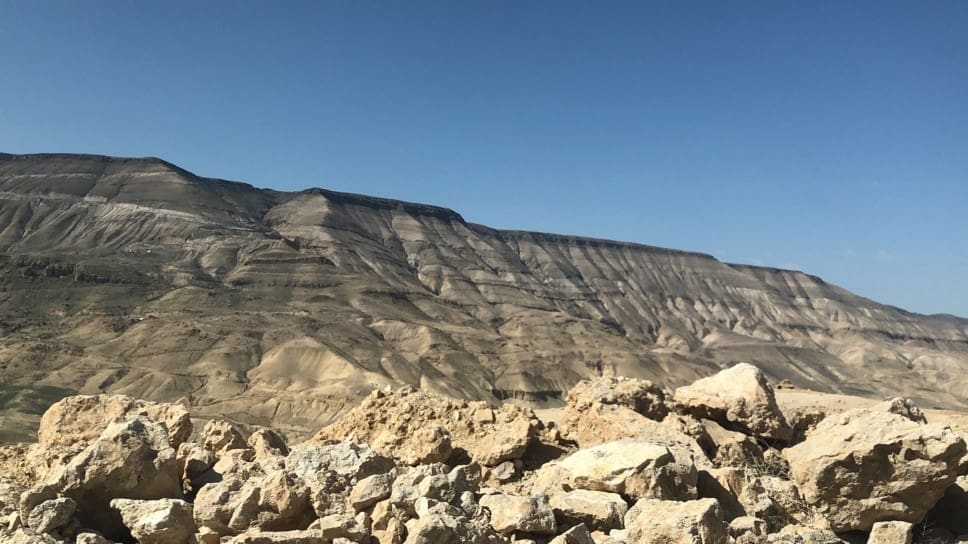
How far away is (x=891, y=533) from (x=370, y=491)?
6.36m

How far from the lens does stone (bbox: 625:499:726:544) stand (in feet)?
22.1

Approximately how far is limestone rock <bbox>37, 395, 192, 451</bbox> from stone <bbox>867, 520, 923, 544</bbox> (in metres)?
9.05

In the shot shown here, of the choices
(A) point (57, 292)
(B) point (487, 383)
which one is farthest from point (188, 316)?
(B) point (487, 383)

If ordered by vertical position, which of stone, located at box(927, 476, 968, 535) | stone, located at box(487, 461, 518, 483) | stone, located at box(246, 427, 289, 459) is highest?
stone, located at box(927, 476, 968, 535)

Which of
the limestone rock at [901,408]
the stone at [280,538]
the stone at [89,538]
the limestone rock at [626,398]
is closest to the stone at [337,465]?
the stone at [280,538]

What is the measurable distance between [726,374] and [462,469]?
6964 millimetres

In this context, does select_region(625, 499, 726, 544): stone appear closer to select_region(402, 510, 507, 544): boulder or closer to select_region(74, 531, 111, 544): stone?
select_region(402, 510, 507, 544): boulder

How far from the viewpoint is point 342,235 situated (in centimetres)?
17812

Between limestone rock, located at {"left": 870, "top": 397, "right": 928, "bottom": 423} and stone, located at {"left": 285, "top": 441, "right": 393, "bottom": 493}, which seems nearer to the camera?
stone, located at {"left": 285, "top": 441, "right": 393, "bottom": 493}

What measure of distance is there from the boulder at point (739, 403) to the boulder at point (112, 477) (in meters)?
8.82

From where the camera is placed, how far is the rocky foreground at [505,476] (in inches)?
260

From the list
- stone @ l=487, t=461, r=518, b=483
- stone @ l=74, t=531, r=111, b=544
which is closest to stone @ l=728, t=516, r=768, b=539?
stone @ l=487, t=461, r=518, b=483

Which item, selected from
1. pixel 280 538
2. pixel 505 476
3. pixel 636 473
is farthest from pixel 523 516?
pixel 505 476

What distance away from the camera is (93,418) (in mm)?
10055
